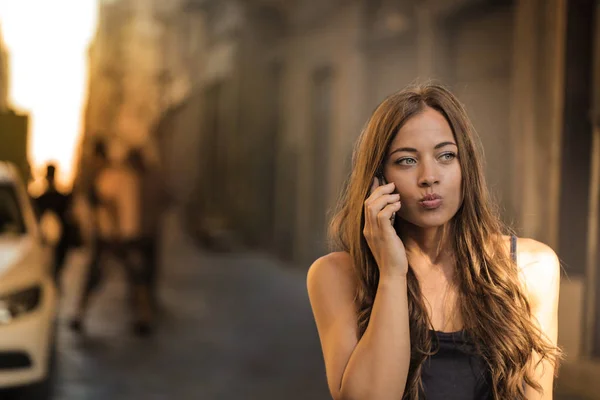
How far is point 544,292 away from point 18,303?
4438 mm

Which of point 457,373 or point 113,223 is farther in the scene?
point 113,223

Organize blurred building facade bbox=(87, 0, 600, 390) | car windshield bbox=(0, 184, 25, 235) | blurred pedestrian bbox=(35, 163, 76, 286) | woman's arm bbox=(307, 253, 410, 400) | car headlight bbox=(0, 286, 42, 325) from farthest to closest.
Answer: blurred pedestrian bbox=(35, 163, 76, 286) → blurred building facade bbox=(87, 0, 600, 390) → car windshield bbox=(0, 184, 25, 235) → car headlight bbox=(0, 286, 42, 325) → woman's arm bbox=(307, 253, 410, 400)

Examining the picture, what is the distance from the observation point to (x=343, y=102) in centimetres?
1532

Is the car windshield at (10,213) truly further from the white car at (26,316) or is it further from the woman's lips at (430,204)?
the woman's lips at (430,204)

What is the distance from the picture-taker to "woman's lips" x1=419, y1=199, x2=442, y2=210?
224cm

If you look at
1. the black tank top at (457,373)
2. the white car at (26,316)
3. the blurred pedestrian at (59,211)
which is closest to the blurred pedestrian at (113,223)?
the blurred pedestrian at (59,211)

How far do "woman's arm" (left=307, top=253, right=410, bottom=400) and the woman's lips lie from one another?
7.2 inches

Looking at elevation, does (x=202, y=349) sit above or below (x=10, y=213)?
below

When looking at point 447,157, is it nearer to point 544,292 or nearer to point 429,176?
point 429,176

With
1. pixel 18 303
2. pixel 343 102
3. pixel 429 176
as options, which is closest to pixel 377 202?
pixel 429 176

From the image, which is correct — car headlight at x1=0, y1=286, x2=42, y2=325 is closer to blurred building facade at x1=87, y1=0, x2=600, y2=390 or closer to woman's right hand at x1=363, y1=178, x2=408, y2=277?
blurred building facade at x1=87, y1=0, x2=600, y2=390

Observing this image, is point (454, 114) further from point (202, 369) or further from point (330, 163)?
point (330, 163)

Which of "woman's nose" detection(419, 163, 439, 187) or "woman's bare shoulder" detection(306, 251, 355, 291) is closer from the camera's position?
"woman's nose" detection(419, 163, 439, 187)

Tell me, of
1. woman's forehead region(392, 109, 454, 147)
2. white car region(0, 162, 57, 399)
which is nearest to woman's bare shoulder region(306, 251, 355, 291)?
woman's forehead region(392, 109, 454, 147)
